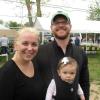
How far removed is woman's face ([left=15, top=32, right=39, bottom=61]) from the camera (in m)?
2.69

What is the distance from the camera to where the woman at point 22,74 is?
260cm

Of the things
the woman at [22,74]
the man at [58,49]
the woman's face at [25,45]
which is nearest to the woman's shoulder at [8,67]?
the woman at [22,74]

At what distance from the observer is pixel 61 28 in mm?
3143

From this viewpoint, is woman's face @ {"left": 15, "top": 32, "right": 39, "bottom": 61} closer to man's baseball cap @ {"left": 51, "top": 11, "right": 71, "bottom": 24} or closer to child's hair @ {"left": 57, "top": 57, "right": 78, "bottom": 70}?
child's hair @ {"left": 57, "top": 57, "right": 78, "bottom": 70}

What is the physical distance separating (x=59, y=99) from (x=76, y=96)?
19 centimetres

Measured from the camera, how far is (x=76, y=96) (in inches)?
121

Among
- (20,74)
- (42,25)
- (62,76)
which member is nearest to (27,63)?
(20,74)

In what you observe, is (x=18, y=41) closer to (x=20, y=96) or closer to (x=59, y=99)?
(x=20, y=96)

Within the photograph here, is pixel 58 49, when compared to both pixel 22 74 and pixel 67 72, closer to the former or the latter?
pixel 67 72

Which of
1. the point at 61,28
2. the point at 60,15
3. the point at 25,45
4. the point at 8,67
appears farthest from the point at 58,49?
the point at 8,67

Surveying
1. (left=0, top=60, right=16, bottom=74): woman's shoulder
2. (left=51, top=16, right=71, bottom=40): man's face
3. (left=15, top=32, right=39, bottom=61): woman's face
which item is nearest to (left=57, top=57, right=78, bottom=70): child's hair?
(left=51, top=16, right=71, bottom=40): man's face

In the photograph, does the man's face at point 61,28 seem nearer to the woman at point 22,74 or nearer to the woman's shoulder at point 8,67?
the woman at point 22,74

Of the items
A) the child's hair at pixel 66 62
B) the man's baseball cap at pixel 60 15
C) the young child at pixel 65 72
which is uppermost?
the man's baseball cap at pixel 60 15

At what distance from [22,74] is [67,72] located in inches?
18.1
